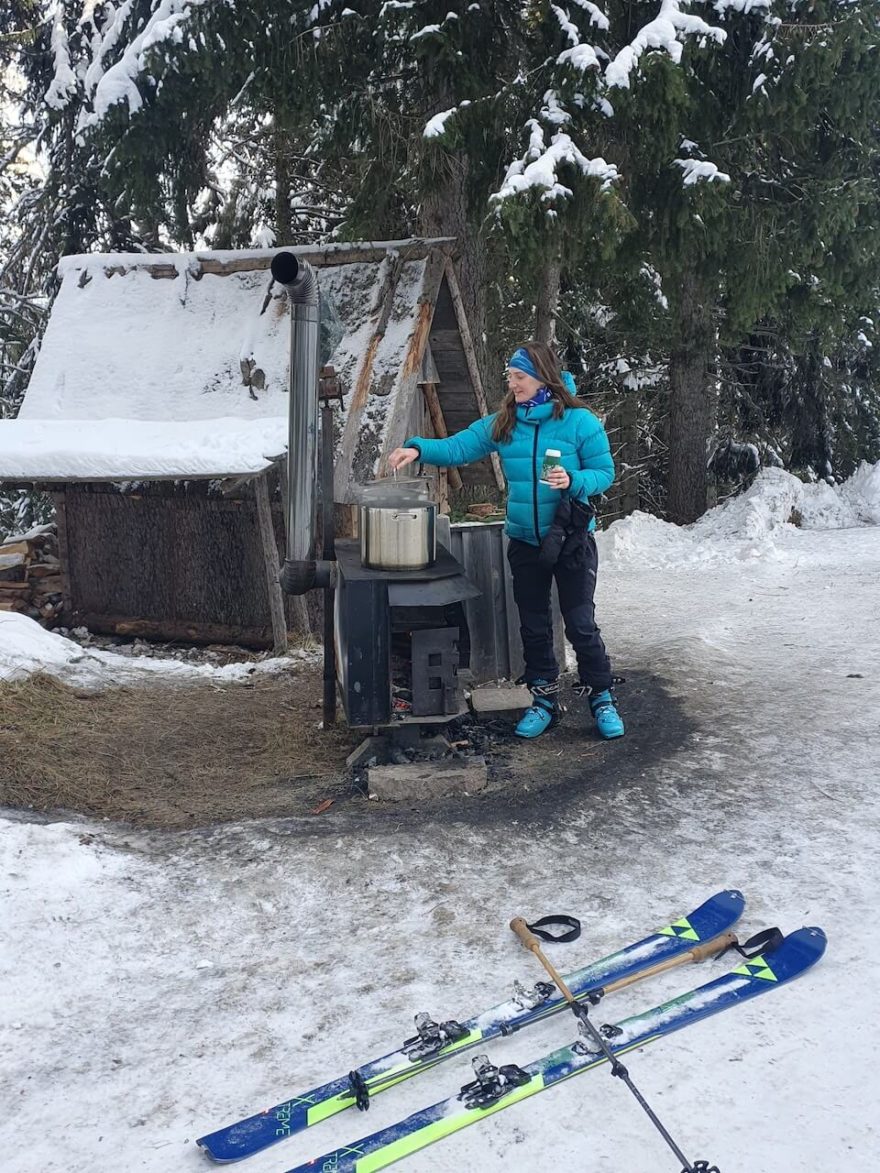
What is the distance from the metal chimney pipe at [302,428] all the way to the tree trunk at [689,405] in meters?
9.69

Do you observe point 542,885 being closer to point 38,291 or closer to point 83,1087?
point 83,1087

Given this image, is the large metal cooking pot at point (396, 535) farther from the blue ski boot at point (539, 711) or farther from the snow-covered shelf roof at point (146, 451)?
the snow-covered shelf roof at point (146, 451)

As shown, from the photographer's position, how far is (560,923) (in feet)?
12.3

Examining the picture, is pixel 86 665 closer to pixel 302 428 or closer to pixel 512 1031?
pixel 302 428

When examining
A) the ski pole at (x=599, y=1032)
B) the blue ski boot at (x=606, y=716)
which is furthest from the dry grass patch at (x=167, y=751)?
the ski pole at (x=599, y=1032)

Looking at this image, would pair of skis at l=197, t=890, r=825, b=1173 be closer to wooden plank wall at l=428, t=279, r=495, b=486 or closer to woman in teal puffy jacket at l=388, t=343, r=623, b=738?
woman in teal puffy jacket at l=388, t=343, r=623, b=738

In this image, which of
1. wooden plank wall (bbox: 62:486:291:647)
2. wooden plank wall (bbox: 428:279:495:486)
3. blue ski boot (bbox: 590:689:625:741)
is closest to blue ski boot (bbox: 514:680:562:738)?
blue ski boot (bbox: 590:689:625:741)

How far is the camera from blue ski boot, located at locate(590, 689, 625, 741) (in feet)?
19.4

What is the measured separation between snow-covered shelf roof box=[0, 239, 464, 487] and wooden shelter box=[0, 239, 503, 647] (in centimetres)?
2

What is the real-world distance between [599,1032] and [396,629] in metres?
2.94

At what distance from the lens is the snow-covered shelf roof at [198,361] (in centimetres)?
822

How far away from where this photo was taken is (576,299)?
15.7 metres

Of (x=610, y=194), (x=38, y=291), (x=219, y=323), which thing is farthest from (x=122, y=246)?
(x=610, y=194)

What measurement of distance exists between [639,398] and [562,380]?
12716mm
